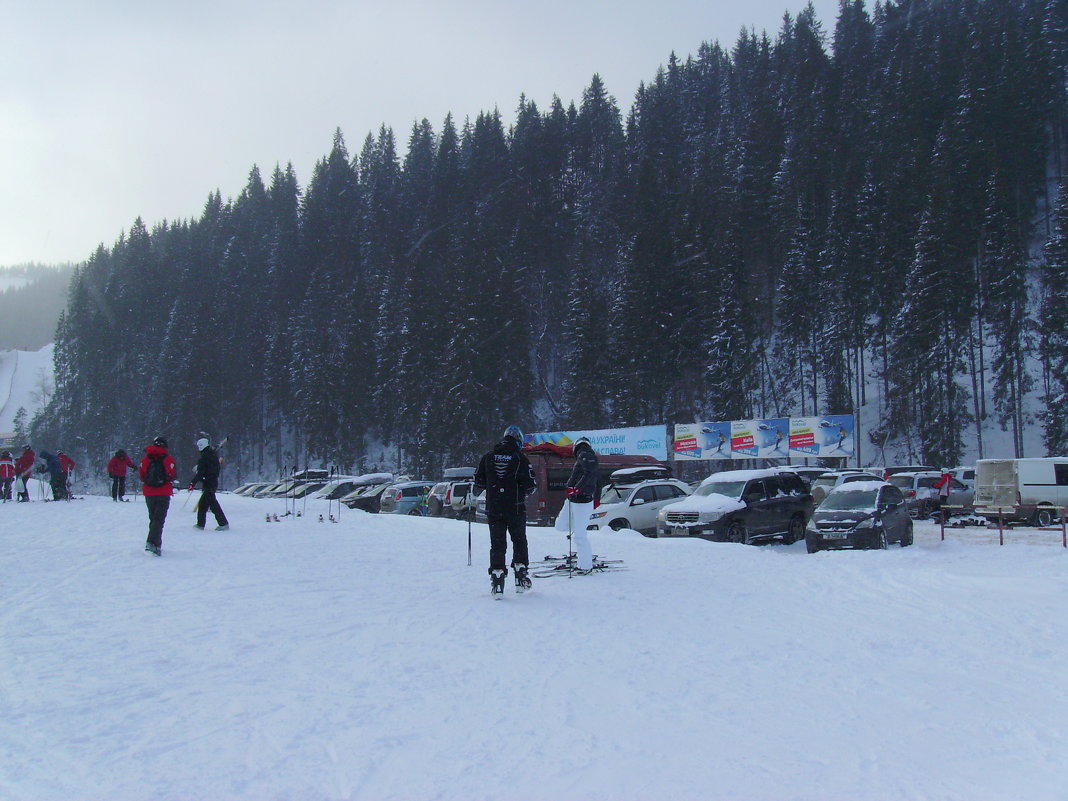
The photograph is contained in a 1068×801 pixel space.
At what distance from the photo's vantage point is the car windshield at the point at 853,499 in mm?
17422

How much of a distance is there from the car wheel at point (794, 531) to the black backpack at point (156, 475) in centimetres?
1440

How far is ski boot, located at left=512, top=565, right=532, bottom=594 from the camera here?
925cm

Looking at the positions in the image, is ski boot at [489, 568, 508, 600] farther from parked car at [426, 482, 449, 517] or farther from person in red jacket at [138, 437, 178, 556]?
parked car at [426, 482, 449, 517]

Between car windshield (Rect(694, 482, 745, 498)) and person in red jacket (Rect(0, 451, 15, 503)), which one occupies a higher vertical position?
person in red jacket (Rect(0, 451, 15, 503))

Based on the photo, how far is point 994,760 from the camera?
477 centimetres

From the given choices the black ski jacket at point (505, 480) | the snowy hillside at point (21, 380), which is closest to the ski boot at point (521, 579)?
the black ski jacket at point (505, 480)

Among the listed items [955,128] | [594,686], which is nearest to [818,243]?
[955,128]

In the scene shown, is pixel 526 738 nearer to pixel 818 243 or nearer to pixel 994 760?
pixel 994 760

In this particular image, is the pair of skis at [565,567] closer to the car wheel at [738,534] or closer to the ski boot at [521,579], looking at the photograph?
the ski boot at [521,579]

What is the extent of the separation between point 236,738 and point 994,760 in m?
4.72

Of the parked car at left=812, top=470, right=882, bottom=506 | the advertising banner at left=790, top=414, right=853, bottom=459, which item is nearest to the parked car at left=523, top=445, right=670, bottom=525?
the parked car at left=812, top=470, right=882, bottom=506

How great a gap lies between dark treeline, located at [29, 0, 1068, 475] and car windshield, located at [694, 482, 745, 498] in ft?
107

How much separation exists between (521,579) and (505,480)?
1248mm

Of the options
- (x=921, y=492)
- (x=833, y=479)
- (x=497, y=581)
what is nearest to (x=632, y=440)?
(x=833, y=479)
